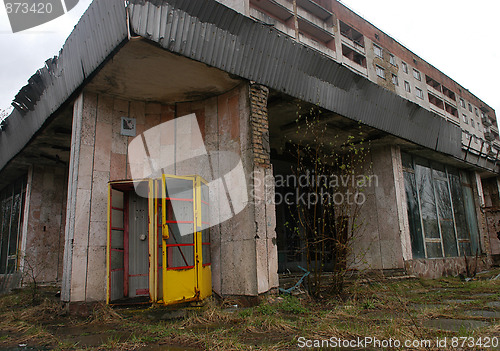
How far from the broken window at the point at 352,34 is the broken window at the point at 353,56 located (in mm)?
981

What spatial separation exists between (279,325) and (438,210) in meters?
10.1

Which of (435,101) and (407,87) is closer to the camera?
(407,87)

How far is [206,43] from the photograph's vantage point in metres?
6.35

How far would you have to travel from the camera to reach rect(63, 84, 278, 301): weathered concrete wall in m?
6.52

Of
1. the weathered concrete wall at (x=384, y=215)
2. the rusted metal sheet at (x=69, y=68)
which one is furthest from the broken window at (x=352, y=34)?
the rusted metal sheet at (x=69, y=68)

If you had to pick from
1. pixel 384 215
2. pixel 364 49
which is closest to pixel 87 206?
pixel 384 215

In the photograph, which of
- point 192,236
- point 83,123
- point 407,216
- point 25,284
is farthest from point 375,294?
point 25,284

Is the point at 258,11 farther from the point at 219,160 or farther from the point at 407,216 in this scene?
the point at 219,160

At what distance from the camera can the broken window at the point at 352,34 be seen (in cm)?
3509

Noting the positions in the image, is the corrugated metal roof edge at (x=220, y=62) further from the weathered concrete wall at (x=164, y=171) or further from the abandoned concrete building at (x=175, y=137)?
the weathered concrete wall at (x=164, y=171)

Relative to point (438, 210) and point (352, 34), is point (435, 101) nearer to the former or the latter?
point (352, 34)

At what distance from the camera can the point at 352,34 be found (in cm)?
3553

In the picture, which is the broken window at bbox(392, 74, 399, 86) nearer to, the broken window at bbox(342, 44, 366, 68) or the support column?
the broken window at bbox(342, 44, 366, 68)

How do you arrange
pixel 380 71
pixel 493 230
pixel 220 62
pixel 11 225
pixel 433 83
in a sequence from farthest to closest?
pixel 433 83 → pixel 380 71 → pixel 493 230 → pixel 11 225 → pixel 220 62
